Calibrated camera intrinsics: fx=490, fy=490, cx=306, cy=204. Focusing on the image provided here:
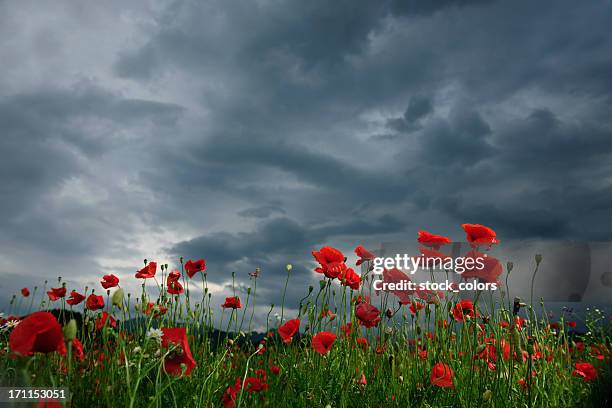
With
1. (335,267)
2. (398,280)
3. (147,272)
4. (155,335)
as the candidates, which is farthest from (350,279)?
(155,335)

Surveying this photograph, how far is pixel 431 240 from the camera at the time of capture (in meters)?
3.88

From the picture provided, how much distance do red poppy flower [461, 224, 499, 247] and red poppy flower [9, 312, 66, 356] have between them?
110 inches

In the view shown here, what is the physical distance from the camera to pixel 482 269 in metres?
3.77

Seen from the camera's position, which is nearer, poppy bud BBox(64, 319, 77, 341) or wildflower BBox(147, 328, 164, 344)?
poppy bud BBox(64, 319, 77, 341)

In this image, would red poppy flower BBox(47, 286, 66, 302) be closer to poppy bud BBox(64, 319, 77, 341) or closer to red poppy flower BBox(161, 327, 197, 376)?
red poppy flower BBox(161, 327, 197, 376)

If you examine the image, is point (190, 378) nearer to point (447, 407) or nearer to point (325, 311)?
point (325, 311)

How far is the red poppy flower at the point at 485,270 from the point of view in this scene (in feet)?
12.3

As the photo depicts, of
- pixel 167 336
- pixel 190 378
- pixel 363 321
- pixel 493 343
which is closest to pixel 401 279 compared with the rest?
pixel 363 321

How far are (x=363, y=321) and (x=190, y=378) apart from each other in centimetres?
146

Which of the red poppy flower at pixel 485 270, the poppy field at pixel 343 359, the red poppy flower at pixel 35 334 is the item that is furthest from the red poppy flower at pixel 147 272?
the red poppy flower at pixel 485 270

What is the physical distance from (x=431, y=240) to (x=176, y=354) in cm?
222

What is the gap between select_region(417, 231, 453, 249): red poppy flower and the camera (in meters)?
3.82

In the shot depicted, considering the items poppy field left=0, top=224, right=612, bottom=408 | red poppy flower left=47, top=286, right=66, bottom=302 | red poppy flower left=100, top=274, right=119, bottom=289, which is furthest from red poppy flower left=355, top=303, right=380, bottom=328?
red poppy flower left=47, top=286, right=66, bottom=302

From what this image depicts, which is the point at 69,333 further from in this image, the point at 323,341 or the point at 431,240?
the point at 431,240
